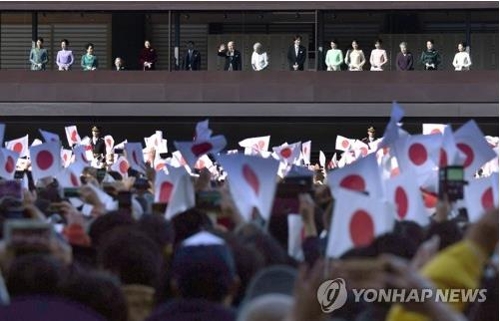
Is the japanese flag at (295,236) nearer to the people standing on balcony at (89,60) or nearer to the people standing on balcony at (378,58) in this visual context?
the people standing on balcony at (378,58)

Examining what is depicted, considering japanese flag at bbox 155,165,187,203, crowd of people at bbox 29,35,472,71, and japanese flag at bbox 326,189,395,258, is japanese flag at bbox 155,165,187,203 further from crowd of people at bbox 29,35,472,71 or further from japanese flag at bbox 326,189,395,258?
crowd of people at bbox 29,35,472,71

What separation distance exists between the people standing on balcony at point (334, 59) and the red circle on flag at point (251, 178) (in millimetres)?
31806

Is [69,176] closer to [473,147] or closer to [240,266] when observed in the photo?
[473,147]

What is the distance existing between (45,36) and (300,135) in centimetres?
853

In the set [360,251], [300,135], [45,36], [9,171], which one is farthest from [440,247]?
[45,36]

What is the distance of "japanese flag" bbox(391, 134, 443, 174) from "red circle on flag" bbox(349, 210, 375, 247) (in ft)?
2.60

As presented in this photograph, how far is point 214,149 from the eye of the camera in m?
8.39

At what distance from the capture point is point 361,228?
15.1 ft

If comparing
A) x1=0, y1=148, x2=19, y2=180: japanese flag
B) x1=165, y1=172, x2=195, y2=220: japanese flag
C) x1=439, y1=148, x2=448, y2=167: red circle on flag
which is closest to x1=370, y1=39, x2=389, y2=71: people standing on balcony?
x1=0, y1=148, x2=19, y2=180: japanese flag

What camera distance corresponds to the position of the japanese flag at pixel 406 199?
4879 millimetres

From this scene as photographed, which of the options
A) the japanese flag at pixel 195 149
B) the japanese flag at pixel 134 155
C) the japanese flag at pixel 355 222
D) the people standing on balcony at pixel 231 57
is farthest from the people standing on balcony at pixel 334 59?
the japanese flag at pixel 355 222

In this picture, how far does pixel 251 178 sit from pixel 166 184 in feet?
1.70

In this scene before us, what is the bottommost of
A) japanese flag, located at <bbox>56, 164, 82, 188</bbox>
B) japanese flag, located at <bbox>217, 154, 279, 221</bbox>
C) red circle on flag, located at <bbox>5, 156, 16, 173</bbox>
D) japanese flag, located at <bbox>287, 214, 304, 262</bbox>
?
red circle on flag, located at <bbox>5, 156, 16, 173</bbox>

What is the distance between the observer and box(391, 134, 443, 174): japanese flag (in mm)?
5495
